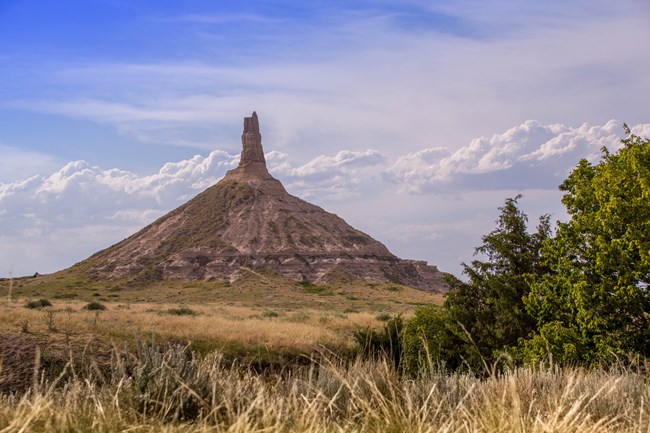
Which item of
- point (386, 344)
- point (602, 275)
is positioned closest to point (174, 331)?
point (386, 344)

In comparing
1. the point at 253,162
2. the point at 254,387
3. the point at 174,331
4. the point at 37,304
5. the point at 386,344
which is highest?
the point at 253,162

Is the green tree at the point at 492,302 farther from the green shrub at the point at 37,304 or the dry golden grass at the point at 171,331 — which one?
Result: the green shrub at the point at 37,304

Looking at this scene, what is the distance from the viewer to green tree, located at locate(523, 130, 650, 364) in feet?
69.5

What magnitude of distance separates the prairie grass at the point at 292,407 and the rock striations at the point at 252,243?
4030 inches

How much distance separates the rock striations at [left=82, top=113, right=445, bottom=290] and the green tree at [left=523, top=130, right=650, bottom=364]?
87.8 meters

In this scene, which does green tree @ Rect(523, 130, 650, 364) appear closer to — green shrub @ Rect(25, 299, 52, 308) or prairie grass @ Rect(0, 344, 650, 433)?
prairie grass @ Rect(0, 344, 650, 433)

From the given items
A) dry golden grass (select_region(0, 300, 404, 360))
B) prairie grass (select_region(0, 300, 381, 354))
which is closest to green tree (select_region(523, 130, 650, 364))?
dry golden grass (select_region(0, 300, 404, 360))

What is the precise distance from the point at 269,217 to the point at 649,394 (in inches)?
5249

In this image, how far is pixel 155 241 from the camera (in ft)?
450

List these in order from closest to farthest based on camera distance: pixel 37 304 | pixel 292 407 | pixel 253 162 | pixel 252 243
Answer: pixel 292 407 → pixel 37 304 → pixel 252 243 → pixel 253 162

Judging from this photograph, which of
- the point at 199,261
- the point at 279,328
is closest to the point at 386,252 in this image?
the point at 199,261

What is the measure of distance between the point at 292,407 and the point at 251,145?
15718 cm

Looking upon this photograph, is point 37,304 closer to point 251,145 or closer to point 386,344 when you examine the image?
point 386,344

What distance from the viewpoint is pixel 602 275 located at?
72.7ft
